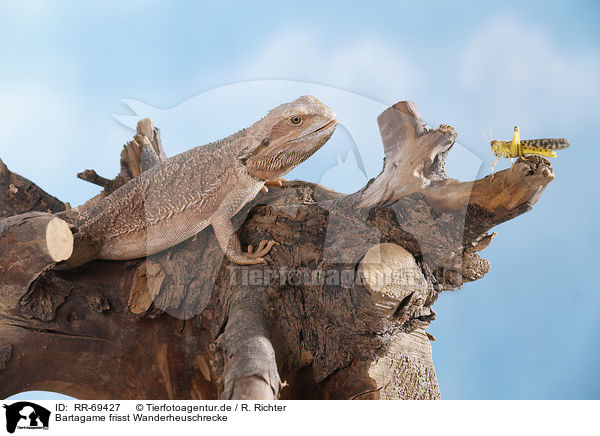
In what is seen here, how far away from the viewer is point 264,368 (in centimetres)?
163

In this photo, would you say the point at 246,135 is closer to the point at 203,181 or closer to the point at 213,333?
the point at 203,181

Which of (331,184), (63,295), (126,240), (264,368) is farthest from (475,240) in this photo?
(63,295)

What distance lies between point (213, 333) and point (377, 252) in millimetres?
834

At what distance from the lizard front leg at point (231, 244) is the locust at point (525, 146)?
993 millimetres

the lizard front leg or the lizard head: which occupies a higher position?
the lizard head

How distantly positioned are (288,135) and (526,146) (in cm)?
92

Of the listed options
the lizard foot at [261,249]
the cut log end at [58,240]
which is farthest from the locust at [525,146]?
the cut log end at [58,240]

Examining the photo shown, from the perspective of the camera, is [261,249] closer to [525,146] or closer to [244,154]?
[244,154]

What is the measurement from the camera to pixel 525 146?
1555 millimetres

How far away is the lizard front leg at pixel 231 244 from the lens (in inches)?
85.0

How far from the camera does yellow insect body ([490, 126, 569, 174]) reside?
152 cm
